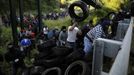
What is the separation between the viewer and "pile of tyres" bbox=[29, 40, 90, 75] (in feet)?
25.0

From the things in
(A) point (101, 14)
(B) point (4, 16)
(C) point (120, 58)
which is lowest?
(B) point (4, 16)

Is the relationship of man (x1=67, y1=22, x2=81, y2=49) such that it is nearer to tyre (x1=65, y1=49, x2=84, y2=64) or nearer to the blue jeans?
tyre (x1=65, y1=49, x2=84, y2=64)

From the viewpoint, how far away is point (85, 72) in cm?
695

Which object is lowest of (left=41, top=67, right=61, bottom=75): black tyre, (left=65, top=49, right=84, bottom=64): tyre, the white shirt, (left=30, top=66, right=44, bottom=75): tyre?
(left=30, top=66, right=44, bottom=75): tyre

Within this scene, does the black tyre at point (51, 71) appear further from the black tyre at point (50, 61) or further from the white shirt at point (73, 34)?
the white shirt at point (73, 34)

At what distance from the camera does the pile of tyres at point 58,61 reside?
7613 millimetres

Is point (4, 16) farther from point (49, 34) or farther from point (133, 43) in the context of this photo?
point (133, 43)

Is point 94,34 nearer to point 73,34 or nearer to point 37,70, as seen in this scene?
point 37,70

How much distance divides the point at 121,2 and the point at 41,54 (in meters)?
8.76

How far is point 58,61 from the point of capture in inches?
336

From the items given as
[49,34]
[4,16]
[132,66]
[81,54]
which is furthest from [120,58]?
[4,16]

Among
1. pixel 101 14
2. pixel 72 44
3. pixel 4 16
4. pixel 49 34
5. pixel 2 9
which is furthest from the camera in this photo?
pixel 4 16

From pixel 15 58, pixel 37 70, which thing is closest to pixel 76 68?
pixel 37 70

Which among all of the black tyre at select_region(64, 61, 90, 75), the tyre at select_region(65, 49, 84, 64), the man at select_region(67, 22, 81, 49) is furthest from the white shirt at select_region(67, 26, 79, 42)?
the black tyre at select_region(64, 61, 90, 75)
